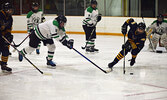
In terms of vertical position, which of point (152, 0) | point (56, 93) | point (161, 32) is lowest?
point (56, 93)

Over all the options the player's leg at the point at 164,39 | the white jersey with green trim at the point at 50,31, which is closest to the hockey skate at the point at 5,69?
the white jersey with green trim at the point at 50,31

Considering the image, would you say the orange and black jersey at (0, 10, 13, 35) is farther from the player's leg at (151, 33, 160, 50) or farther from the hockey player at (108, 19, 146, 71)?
the player's leg at (151, 33, 160, 50)

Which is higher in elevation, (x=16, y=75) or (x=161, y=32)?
(x=161, y=32)

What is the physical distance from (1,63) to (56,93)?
1519 mm

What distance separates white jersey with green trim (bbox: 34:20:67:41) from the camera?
5.33m

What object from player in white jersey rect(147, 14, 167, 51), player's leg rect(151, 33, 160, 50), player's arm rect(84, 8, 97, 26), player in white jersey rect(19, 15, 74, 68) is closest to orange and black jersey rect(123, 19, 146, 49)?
player in white jersey rect(19, 15, 74, 68)

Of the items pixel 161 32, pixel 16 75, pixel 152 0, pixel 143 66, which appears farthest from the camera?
pixel 152 0

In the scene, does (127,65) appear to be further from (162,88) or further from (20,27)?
(20,27)

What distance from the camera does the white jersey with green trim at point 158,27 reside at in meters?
7.50

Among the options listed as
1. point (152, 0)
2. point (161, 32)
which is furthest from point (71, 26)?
point (161, 32)

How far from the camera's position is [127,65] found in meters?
6.05

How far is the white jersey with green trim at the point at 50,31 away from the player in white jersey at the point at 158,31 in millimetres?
2700

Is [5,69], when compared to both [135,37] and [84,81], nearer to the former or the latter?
[84,81]

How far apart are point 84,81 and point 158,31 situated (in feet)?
10.7
